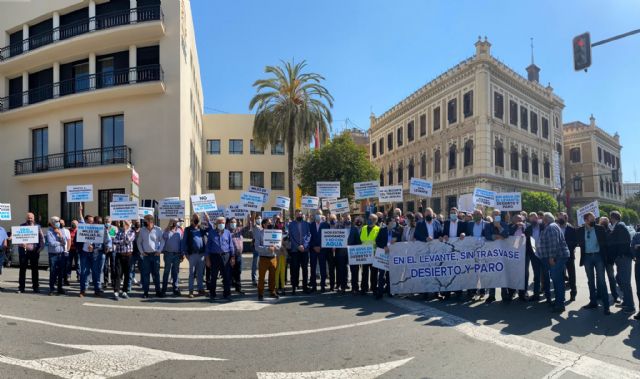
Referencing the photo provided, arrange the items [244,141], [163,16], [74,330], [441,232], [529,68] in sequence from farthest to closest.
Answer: [529,68]
[244,141]
[163,16]
[441,232]
[74,330]

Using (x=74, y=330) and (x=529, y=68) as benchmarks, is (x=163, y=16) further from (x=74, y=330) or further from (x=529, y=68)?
(x=529, y=68)

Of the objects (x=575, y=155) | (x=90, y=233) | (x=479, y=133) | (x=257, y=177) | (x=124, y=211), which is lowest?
(x=90, y=233)

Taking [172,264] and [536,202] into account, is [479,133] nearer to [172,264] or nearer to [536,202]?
[536,202]

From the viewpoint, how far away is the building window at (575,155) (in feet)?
185

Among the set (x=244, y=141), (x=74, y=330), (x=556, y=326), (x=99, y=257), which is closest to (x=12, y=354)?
(x=74, y=330)

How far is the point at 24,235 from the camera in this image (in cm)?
1127

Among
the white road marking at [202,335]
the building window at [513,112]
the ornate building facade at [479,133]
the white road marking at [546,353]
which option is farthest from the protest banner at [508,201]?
the building window at [513,112]

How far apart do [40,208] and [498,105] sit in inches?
1312

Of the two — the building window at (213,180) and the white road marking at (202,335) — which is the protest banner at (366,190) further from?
the building window at (213,180)

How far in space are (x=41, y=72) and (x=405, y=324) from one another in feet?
91.5

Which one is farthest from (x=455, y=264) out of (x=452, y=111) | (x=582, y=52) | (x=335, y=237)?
(x=452, y=111)

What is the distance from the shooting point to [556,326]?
7.97 meters

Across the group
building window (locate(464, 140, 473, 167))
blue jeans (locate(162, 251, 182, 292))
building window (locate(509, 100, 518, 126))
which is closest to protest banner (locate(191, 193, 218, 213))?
blue jeans (locate(162, 251, 182, 292))

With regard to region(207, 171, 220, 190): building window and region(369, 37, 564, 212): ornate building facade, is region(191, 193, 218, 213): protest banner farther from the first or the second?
region(207, 171, 220, 190): building window
